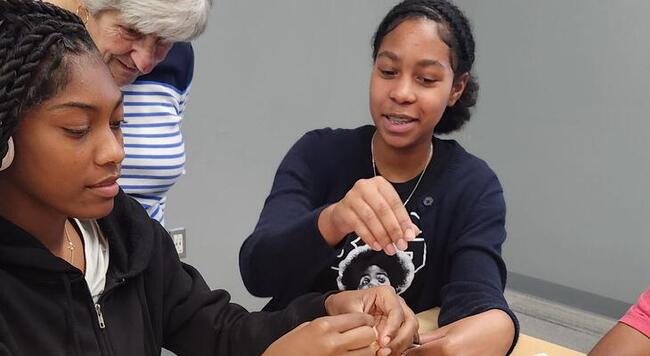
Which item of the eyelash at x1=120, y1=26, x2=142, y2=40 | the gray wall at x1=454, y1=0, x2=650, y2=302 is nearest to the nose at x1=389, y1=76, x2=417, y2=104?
the eyelash at x1=120, y1=26, x2=142, y2=40

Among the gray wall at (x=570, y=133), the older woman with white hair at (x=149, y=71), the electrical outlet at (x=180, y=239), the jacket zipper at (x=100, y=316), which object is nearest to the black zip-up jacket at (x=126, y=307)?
the jacket zipper at (x=100, y=316)

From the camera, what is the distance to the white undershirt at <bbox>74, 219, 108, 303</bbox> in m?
1.00

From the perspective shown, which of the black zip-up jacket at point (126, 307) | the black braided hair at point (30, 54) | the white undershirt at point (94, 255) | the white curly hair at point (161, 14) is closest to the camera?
the black braided hair at point (30, 54)

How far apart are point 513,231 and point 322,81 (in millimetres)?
1311

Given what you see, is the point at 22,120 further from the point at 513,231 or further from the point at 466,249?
the point at 513,231

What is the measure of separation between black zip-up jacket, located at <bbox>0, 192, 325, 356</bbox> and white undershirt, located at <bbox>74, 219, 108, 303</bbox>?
10 millimetres

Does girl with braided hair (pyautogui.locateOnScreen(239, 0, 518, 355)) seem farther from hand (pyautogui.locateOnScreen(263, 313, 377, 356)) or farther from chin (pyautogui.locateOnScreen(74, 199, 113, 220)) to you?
chin (pyautogui.locateOnScreen(74, 199, 113, 220))

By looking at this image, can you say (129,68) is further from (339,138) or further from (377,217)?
(377,217)

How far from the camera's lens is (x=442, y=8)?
1.54 m

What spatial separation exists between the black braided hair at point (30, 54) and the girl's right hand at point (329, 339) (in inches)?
17.6

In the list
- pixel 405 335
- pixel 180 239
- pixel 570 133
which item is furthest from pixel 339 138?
pixel 570 133

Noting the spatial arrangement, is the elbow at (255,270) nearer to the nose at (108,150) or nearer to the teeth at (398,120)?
the teeth at (398,120)

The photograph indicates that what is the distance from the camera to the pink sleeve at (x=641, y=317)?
1418mm

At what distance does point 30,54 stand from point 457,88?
1.03 meters
